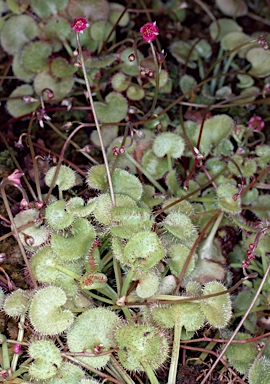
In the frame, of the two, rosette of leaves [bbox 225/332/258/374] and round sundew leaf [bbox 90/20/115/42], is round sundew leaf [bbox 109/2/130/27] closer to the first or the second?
round sundew leaf [bbox 90/20/115/42]

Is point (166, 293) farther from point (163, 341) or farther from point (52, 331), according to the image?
point (52, 331)

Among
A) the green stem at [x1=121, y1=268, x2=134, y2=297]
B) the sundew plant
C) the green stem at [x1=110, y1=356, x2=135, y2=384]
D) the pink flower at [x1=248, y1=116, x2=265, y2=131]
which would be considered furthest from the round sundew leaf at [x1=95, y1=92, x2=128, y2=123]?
the green stem at [x1=110, y1=356, x2=135, y2=384]

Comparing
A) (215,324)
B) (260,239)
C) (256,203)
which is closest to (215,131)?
(256,203)

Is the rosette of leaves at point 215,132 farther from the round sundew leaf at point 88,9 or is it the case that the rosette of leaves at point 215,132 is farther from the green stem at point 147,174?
the round sundew leaf at point 88,9

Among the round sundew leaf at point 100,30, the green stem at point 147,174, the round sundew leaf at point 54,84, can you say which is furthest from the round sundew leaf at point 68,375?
the round sundew leaf at point 100,30

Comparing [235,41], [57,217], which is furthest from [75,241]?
[235,41]

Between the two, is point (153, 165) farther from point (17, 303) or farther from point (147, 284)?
point (17, 303)
